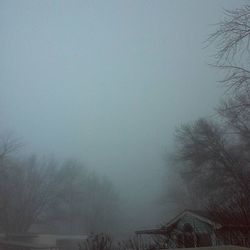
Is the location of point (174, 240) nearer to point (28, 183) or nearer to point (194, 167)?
point (194, 167)

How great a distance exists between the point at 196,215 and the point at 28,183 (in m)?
38.4

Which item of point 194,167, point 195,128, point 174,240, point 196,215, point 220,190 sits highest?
point 195,128

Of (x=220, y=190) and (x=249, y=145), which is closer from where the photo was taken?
(x=249, y=145)

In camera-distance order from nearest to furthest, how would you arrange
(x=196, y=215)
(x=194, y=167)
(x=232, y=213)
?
(x=232, y=213) → (x=196, y=215) → (x=194, y=167)

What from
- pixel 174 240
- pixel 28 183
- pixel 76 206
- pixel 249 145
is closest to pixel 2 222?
pixel 28 183

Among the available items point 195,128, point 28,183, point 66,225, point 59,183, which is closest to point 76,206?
point 66,225

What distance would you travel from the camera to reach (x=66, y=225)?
71562mm

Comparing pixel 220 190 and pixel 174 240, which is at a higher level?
pixel 220 190

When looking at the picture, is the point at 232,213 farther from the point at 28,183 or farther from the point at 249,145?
the point at 28,183

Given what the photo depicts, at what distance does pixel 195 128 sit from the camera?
3297 centimetres

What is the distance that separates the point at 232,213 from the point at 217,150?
788 inches

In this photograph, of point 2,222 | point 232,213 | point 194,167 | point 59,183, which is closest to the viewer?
point 232,213

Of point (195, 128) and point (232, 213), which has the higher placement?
point (195, 128)

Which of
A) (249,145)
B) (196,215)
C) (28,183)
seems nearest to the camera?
(249,145)
